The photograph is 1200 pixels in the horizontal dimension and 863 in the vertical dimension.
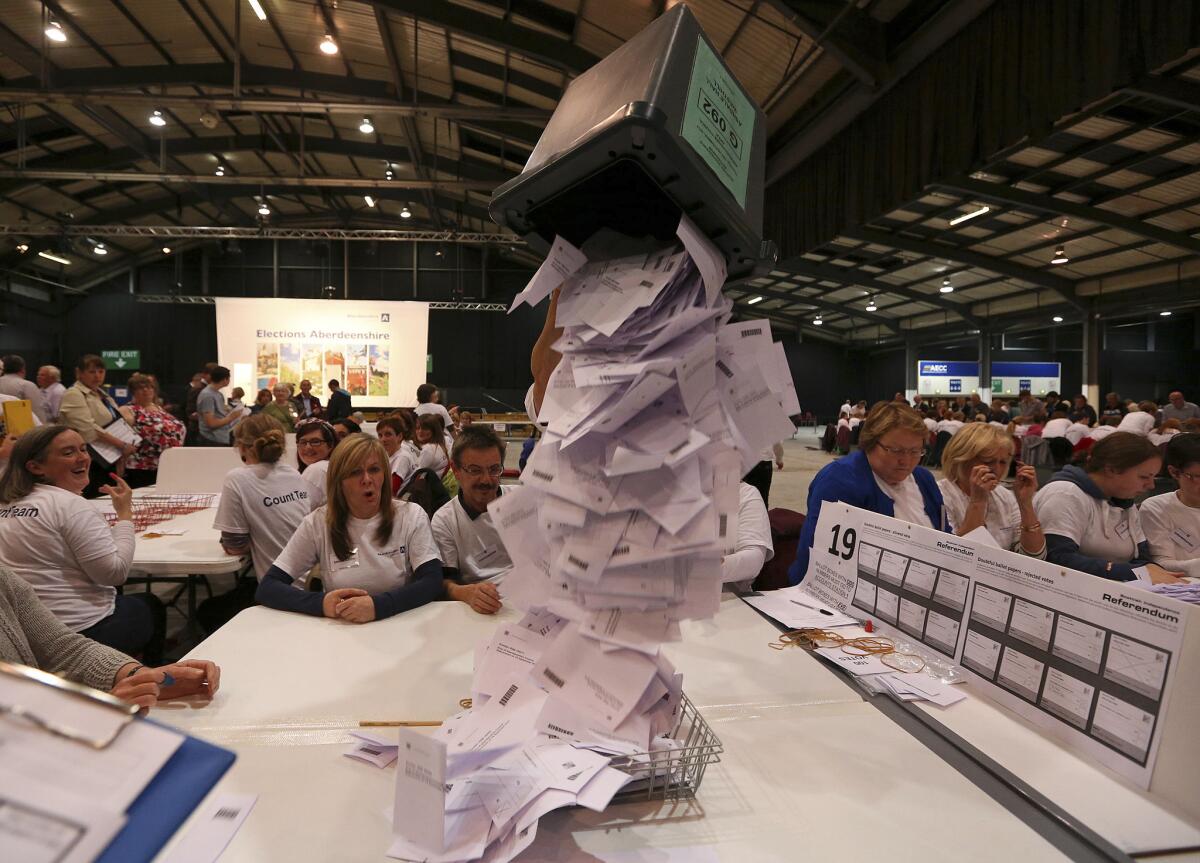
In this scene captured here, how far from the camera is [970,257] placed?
11625 millimetres

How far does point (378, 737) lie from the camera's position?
848 millimetres

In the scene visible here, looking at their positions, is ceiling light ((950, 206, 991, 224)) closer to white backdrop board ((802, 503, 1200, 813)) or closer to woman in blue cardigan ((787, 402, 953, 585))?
woman in blue cardigan ((787, 402, 953, 585))

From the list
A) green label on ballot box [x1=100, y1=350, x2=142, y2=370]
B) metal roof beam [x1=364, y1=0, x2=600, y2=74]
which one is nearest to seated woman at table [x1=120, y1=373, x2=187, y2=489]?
metal roof beam [x1=364, y1=0, x2=600, y2=74]

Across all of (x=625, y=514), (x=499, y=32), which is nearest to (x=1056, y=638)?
(x=625, y=514)

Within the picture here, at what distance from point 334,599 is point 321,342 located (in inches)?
433

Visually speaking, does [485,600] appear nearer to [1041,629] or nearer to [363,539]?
Result: [363,539]

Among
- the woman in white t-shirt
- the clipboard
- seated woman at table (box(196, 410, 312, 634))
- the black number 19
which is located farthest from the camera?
the woman in white t-shirt

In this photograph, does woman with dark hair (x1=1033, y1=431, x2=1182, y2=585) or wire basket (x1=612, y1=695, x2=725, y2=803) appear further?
woman with dark hair (x1=1033, y1=431, x2=1182, y2=585)

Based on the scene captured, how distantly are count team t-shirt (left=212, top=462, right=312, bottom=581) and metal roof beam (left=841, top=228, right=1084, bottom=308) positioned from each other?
9980mm

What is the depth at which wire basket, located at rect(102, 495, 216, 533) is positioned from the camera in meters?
2.81

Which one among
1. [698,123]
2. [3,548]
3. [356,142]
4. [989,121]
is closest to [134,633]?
[3,548]

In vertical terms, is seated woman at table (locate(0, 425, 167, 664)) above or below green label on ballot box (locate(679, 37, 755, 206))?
below

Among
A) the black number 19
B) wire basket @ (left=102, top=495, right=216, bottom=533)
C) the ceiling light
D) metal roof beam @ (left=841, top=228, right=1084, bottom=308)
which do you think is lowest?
wire basket @ (left=102, top=495, right=216, bottom=533)

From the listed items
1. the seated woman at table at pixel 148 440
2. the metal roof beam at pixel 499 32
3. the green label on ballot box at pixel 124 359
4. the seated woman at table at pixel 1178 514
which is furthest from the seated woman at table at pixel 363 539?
the green label on ballot box at pixel 124 359
